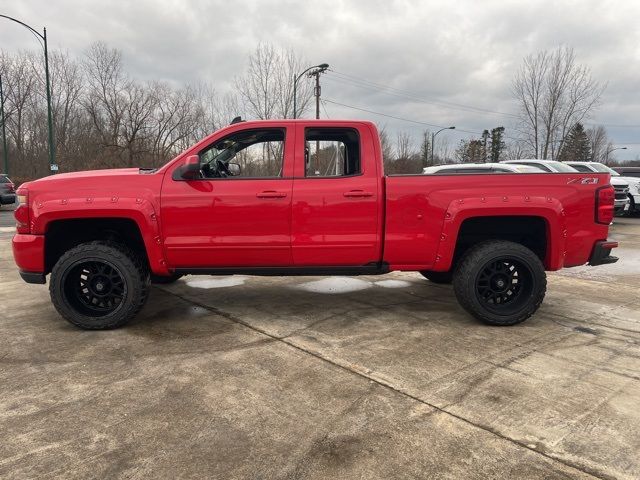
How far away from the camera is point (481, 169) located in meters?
11.2

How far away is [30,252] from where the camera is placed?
4.10m

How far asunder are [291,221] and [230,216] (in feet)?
1.84

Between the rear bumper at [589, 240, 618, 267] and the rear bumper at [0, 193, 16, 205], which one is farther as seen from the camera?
the rear bumper at [0, 193, 16, 205]

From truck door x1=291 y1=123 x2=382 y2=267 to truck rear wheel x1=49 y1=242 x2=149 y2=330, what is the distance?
1542mm

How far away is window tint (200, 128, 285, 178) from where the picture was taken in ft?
14.1

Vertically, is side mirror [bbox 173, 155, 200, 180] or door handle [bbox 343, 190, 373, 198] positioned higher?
side mirror [bbox 173, 155, 200, 180]

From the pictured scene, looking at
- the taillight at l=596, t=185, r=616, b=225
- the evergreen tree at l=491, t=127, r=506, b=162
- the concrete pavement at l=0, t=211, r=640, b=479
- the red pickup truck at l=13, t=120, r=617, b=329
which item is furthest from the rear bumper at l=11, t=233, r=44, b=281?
the evergreen tree at l=491, t=127, r=506, b=162

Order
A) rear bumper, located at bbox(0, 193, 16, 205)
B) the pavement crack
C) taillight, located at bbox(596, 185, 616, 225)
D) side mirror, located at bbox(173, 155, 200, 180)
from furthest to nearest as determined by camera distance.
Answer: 1. rear bumper, located at bbox(0, 193, 16, 205)
2. taillight, located at bbox(596, 185, 616, 225)
3. side mirror, located at bbox(173, 155, 200, 180)
4. the pavement crack

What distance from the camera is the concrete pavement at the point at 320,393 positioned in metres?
2.30

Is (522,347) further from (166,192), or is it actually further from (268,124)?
(166,192)

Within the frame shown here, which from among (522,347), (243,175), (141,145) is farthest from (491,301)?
(141,145)

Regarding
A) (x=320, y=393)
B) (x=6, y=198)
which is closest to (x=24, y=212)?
(x=320, y=393)

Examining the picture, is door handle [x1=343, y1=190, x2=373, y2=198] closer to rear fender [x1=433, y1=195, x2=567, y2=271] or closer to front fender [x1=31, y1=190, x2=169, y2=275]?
rear fender [x1=433, y1=195, x2=567, y2=271]

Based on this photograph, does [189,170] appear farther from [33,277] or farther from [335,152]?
[33,277]
